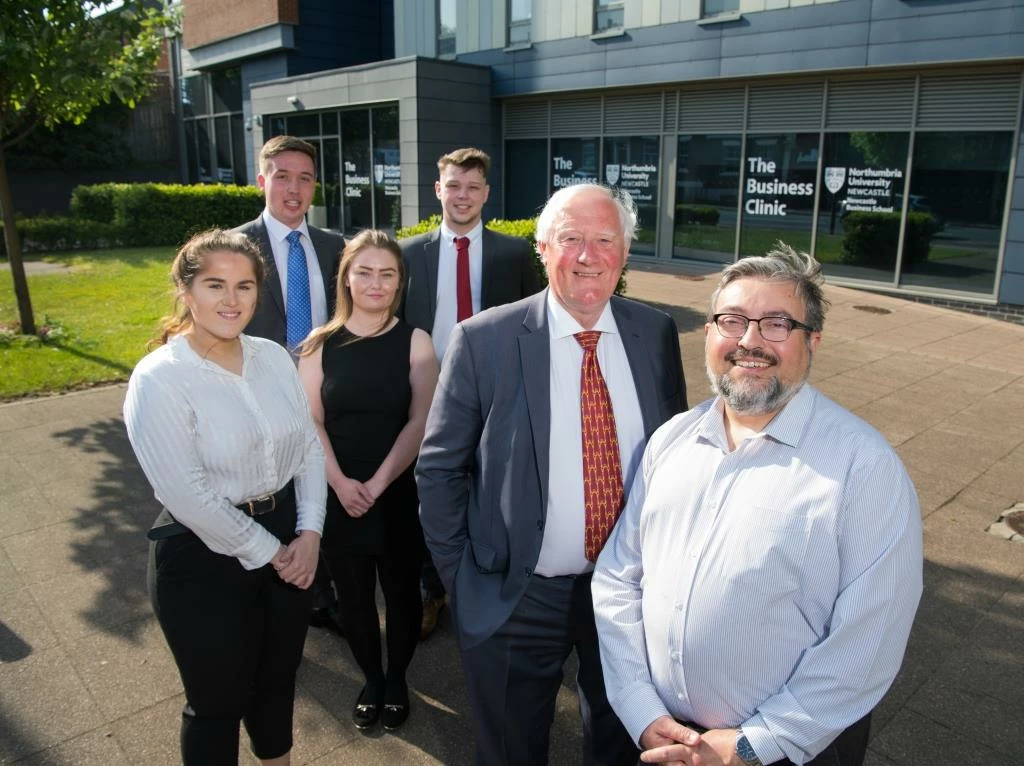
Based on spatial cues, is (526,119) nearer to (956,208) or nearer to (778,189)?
(778,189)

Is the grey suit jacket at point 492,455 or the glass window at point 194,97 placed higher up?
the glass window at point 194,97

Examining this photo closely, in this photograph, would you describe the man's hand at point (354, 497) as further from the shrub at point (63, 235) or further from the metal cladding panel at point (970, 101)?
the shrub at point (63, 235)

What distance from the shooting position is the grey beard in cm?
204

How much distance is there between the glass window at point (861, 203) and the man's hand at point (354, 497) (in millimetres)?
11994

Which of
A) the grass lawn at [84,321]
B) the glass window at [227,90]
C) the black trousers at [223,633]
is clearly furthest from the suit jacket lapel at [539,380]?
the glass window at [227,90]

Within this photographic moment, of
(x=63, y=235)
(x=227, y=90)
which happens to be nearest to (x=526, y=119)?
(x=63, y=235)

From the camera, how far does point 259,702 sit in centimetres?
263

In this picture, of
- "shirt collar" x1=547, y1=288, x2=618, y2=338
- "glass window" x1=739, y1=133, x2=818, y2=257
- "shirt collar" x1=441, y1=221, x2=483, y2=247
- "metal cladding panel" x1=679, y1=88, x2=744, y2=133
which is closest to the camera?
"shirt collar" x1=547, y1=288, x2=618, y2=338

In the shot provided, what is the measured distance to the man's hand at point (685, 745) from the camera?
1913 mm

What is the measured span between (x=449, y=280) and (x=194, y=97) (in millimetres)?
28177

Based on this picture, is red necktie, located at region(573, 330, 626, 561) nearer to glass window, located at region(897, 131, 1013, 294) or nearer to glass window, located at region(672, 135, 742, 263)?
glass window, located at region(897, 131, 1013, 294)

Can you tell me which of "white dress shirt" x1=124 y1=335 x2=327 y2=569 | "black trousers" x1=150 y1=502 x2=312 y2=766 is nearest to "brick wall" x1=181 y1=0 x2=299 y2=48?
"white dress shirt" x1=124 y1=335 x2=327 y2=569

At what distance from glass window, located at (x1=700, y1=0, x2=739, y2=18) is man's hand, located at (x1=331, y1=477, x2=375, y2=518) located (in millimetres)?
13238

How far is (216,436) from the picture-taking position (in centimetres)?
234
